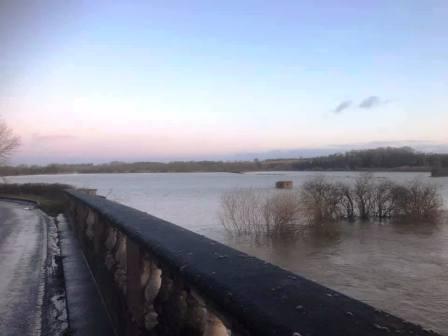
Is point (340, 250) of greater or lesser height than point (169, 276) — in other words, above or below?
below

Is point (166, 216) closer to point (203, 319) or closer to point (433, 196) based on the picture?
point (433, 196)

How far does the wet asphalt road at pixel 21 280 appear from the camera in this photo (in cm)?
593

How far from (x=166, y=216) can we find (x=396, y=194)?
18595 mm

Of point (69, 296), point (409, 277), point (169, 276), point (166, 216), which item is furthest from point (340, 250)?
point (169, 276)

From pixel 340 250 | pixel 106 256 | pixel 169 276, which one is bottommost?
pixel 340 250

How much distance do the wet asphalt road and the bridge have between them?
435 millimetres

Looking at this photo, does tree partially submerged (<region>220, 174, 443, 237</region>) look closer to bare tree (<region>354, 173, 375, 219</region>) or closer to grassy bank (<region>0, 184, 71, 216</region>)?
bare tree (<region>354, 173, 375, 219</region>)

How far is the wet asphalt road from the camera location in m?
5.93

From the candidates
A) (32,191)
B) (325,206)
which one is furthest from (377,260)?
(32,191)

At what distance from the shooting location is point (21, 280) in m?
8.46

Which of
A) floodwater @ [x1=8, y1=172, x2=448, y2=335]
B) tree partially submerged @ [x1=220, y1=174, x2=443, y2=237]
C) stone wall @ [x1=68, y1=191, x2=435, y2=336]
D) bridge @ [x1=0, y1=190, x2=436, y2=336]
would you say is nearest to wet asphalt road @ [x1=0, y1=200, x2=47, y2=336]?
bridge @ [x1=0, y1=190, x2=436, y2=336]

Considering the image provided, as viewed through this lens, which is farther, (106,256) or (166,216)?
(166,216)

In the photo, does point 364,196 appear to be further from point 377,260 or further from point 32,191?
Answer: point 32,191

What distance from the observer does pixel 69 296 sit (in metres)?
6.48
